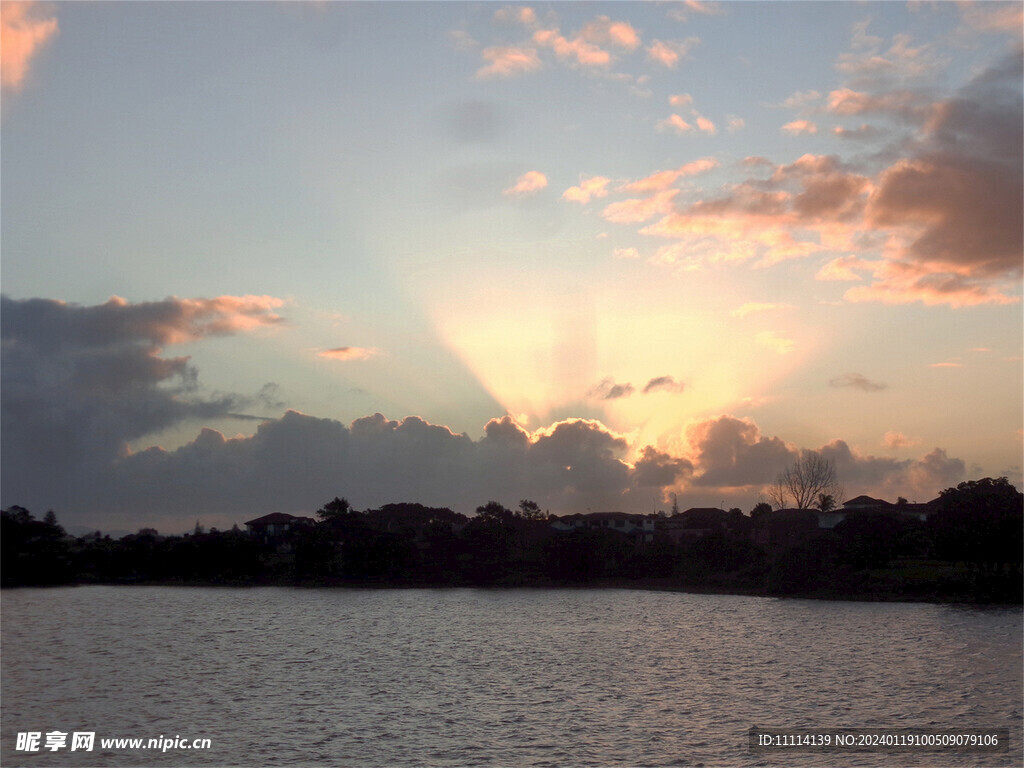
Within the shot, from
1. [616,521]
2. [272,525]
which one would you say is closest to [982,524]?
[616,521]

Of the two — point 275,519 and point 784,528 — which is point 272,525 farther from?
point 784,528

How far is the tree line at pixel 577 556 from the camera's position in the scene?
7444cm

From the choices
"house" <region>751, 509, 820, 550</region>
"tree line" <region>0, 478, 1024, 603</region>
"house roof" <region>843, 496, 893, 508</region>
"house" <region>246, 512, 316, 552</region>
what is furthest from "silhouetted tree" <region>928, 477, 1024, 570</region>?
"house" <region>246, 512, 316, 552</region>

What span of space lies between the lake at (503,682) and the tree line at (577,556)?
7.03m

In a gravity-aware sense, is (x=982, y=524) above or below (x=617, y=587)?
above

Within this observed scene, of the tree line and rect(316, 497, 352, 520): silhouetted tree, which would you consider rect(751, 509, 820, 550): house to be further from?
rect(316, 497, 352, 520): silhouetted tree

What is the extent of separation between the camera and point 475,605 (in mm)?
85750

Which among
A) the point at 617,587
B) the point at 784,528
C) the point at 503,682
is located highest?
the point at 784,528

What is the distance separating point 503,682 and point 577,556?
226 ft

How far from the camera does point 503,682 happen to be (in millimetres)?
41781

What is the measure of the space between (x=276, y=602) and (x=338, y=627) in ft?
91.5

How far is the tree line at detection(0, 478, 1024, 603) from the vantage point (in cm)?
7444

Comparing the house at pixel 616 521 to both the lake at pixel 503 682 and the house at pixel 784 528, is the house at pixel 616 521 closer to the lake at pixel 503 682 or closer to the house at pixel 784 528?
the house at pixel 784 528

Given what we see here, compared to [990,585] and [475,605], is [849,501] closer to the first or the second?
[990,585]
